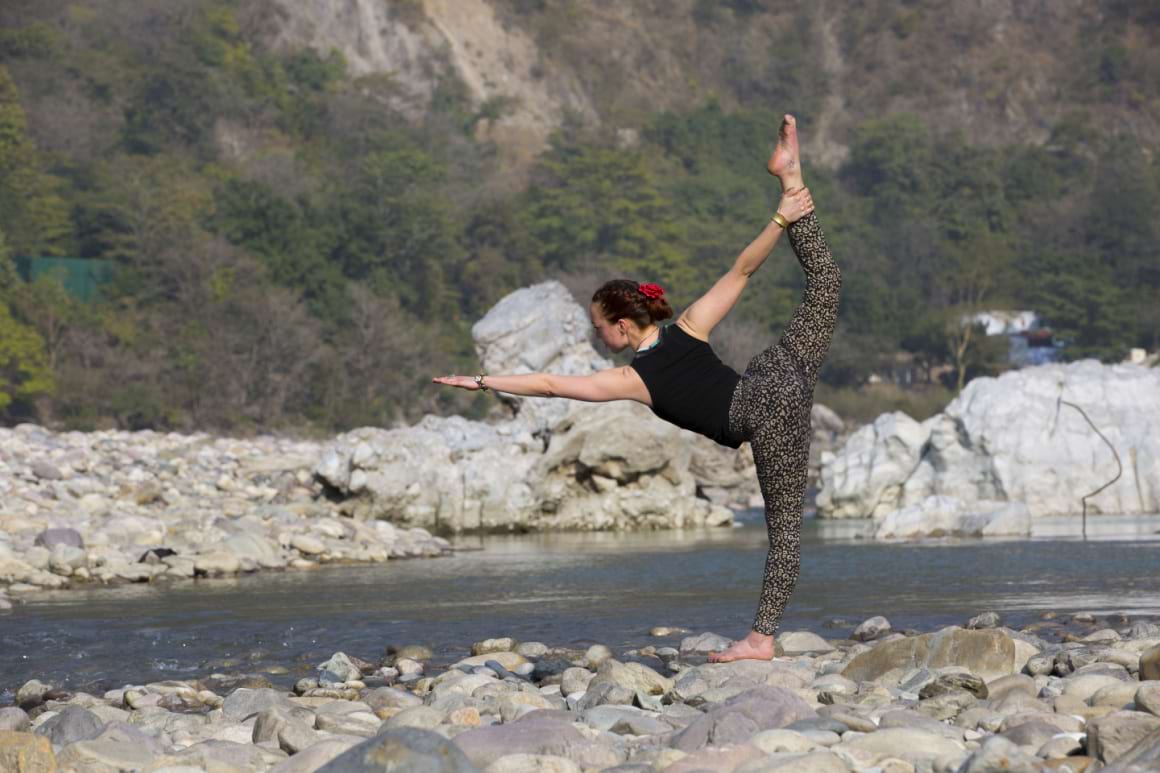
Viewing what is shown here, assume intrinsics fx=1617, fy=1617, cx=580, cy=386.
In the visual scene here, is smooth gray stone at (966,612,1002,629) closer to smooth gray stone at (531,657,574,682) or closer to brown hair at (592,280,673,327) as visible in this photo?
smooth gray stone at (531,657,574,682)

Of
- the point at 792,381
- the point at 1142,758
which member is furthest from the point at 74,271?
the point at 1142,758

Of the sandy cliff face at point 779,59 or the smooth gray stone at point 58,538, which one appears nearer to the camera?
the smooth gray stone at point 58,538

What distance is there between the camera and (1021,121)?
95.6m

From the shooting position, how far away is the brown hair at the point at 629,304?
7.17 meters

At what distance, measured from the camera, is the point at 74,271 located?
4997cm

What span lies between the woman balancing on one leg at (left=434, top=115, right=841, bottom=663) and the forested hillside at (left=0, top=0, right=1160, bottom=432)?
3730cm

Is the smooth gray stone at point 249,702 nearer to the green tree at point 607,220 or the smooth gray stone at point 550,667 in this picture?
the smooth gray stone at point 550,667

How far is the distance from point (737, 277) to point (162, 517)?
14363 millimetres

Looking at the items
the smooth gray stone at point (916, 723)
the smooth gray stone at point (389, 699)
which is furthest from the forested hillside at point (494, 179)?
the smooth gray stone at point (916, 723)

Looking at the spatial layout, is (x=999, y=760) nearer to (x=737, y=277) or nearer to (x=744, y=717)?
(x=744, y=717)

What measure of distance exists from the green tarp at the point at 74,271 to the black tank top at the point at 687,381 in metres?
43.8

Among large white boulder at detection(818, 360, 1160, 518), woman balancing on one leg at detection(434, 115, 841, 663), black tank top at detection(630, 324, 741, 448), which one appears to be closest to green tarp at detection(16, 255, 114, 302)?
large white boulder at detection(818, 360, 1160, 518)

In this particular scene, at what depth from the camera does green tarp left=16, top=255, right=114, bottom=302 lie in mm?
48844

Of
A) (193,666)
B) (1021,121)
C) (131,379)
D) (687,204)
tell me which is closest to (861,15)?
(1021,121)
